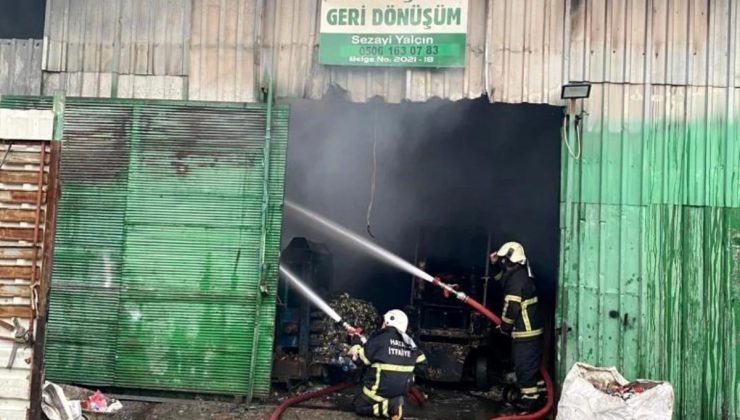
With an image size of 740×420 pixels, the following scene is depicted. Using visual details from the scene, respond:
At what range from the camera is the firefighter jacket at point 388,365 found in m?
6.71

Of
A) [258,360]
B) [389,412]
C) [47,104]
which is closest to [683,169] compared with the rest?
[389,412]

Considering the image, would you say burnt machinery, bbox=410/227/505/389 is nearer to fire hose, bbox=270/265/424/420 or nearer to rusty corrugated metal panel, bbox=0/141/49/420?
fire hose, bbox=270/265/424/420

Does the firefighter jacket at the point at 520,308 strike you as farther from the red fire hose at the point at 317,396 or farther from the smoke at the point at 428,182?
the smoke at the point at 428,182

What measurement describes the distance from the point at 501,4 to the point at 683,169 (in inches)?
107

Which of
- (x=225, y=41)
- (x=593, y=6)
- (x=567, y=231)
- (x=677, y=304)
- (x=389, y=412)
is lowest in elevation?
(x=389, y=412)

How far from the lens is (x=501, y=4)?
710 cm

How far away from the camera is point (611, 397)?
5.96 meters

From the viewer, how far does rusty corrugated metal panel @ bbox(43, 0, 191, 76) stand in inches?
294

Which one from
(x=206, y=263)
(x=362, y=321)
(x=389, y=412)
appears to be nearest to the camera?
(x=389, y=412)

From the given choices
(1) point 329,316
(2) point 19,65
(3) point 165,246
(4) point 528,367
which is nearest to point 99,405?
(3) point 165,246

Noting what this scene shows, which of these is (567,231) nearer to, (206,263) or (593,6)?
(593,6)

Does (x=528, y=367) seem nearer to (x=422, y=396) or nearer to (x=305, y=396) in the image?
(x=422, y=396)

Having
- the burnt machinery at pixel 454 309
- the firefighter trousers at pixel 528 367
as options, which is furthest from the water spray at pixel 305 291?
the firefighter trousers at pixel 528 367

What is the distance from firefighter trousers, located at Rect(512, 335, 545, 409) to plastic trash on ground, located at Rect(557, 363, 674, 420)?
91 cm
